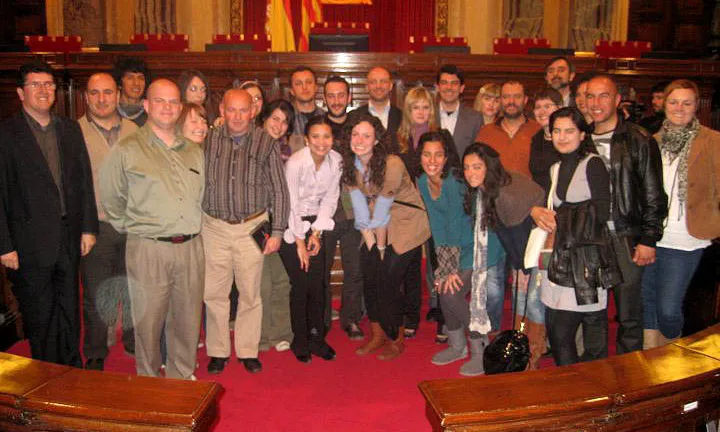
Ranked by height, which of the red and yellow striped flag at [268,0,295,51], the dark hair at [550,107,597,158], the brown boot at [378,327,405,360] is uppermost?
the red and yellow striped flag at [268,0,295,51]

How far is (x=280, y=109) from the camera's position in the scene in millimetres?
3752

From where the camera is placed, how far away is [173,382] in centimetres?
165

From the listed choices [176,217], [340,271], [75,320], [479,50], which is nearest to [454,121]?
[340,271]

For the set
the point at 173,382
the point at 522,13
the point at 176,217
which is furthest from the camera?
the point at 522,13

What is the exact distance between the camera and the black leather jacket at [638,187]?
302 cm

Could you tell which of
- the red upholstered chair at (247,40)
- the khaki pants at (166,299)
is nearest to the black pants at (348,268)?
the khaki pants at (166,299)

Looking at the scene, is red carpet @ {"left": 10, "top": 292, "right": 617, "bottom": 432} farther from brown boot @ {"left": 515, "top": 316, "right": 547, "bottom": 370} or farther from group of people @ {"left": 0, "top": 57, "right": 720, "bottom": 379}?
brown boot @ {"left": 515, "top": 316, "right": 547, "bottom": 370}

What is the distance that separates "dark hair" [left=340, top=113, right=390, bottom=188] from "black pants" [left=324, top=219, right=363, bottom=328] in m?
0.35

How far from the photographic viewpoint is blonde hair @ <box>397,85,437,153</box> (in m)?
3.88

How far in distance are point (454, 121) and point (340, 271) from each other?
53.8 inches

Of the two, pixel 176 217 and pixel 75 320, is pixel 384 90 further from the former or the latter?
pixel 75 320

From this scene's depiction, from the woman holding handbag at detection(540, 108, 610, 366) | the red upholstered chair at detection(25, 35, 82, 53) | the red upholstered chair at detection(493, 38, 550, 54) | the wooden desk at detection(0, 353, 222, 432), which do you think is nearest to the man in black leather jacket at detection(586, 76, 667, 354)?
the woman holding handbag at detection(540, 108, 610, 366)

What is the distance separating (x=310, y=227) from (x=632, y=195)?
1.70m

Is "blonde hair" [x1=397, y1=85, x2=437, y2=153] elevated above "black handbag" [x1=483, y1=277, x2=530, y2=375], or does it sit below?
above
